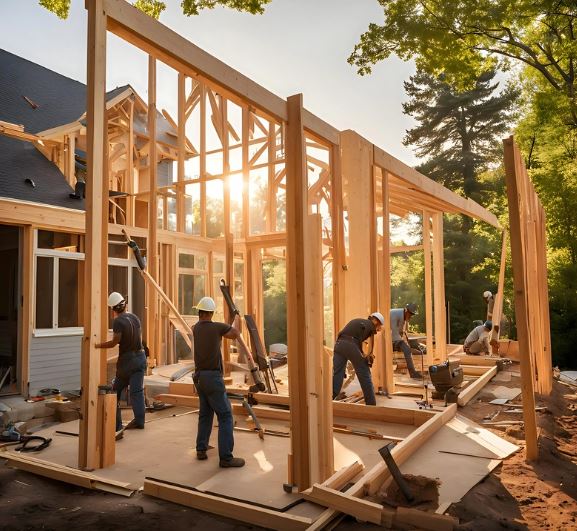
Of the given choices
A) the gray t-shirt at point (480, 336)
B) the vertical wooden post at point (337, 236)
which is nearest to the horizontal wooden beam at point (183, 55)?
the vertical wooden post at point (337, 236)

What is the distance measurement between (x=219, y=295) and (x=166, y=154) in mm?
4346

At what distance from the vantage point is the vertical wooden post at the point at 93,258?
4.60 metres

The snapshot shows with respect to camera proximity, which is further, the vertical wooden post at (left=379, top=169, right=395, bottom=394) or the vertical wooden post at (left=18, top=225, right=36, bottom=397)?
the vertical wooden post at (left=18, top=225, right=36, bottom=397)

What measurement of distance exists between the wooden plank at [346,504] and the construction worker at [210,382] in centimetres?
122

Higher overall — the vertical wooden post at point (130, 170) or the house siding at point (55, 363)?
the vertical wooden post at point (130, 170)

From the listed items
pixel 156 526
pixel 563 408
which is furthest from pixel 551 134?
pixel 156 526

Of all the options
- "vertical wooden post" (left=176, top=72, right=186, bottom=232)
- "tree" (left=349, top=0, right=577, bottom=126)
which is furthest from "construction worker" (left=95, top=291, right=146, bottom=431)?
"tree" (left=349, top=0, right=577, bottom=126)

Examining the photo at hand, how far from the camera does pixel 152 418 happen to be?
7176 millimetres

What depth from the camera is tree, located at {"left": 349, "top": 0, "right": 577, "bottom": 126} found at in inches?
496

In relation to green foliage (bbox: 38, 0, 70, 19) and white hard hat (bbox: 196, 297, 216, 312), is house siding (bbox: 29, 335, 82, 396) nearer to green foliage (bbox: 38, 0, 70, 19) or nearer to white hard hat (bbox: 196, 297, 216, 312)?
white hard hat (bbox: 196, 297, 216, 312)

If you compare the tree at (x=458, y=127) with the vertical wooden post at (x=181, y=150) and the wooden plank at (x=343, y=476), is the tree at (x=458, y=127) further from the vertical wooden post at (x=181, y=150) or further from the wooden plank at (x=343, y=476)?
the wooden plank at (x=343, y=476)

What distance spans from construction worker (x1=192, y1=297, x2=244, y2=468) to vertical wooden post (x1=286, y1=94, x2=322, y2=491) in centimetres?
97

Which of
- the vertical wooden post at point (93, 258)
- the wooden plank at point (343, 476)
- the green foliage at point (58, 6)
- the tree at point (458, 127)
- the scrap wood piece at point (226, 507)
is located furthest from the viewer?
the tree at point (458, 127)

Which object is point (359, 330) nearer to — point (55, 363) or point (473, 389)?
point (473, 389)
